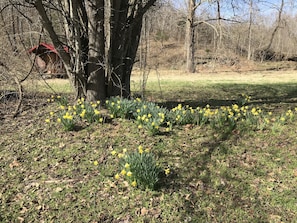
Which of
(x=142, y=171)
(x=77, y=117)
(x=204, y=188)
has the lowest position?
(x=204, y=188)

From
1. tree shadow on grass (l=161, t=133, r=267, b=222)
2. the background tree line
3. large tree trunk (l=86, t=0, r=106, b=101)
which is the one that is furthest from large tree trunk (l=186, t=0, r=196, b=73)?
tree shadow on grass (l=161, t=133, r=267, b=222)

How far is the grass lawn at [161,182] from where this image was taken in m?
3.28

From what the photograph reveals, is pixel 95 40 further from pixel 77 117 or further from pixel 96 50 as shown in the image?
pixel 77 117

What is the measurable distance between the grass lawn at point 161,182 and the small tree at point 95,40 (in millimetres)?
1059

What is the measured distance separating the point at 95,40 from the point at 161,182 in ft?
10.2

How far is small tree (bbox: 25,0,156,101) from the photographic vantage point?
5387 millimetres

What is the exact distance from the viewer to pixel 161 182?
3613 mm

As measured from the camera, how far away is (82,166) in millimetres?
4012

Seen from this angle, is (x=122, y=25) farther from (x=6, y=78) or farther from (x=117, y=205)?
(x=117, y=205)

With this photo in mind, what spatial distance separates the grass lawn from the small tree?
106 cm

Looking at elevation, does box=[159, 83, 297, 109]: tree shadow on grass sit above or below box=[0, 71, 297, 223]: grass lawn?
above

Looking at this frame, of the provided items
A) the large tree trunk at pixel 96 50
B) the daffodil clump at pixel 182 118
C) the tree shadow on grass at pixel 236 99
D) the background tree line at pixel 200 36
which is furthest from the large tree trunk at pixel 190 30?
the daffodil clump at pixel 182 118

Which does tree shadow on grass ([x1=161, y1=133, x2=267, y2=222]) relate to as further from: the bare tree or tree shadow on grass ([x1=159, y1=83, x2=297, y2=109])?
the bare tree

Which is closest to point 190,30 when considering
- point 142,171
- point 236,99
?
point 236,99
